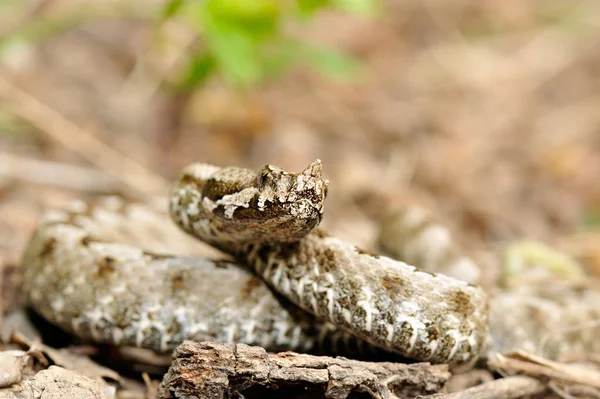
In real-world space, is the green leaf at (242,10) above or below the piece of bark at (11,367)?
above

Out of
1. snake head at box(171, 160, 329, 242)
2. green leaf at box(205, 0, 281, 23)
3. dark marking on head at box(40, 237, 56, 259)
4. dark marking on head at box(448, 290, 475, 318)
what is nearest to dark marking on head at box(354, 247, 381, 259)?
snake head at box(171, 160, 329, 242)

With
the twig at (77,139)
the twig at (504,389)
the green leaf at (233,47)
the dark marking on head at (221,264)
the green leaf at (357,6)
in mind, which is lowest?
the twig at (504,389)

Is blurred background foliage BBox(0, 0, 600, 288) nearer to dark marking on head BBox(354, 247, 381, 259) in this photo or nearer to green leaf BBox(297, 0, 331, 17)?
green leaf BBox(297, 0, 331, 17)

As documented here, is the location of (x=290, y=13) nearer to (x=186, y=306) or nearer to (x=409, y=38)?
(x=186, y=306)

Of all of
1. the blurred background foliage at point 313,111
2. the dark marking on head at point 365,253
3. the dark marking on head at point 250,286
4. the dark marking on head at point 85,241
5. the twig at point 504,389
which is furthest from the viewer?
the blurred background foliage at point 313,111

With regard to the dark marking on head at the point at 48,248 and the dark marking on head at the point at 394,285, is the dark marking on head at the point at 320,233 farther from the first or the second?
the dark marking on head at the point at 48,248

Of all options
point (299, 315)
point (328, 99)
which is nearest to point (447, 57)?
point (328, 99)

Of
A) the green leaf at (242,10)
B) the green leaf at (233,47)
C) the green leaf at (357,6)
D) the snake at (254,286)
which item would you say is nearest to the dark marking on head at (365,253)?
the snake at (254,286)
